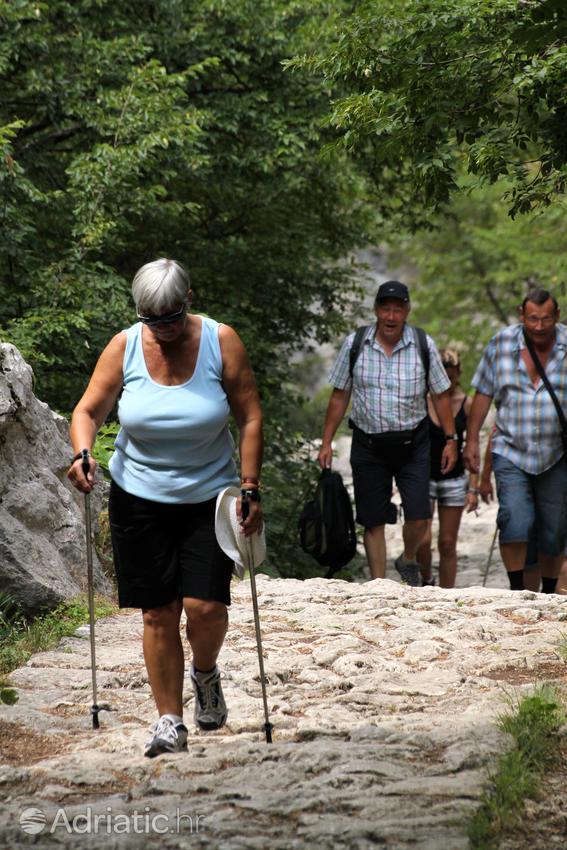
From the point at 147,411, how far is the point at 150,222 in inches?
358

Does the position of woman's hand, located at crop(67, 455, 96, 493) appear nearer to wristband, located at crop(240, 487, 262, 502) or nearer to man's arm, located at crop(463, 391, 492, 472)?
wristband, located at crop(240, 487, 262, 502)

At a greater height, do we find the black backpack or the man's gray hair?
the man's gray hair

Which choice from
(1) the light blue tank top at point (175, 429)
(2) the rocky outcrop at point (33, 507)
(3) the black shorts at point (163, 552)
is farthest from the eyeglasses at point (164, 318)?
(2) the rocky outcrop at point (33, 507)

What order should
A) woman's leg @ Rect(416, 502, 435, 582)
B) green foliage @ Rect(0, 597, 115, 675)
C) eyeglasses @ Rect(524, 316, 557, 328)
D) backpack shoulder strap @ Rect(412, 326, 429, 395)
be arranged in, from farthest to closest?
woman's leg @ Rect(416, 502, 435, 582) < backpack shoulder strap @ Rect(412, 326, 429, 395) < eyeglasses @ Rect(524, 316, 557, 328) < green foliage @ Rect(0, 597, 115, 675)

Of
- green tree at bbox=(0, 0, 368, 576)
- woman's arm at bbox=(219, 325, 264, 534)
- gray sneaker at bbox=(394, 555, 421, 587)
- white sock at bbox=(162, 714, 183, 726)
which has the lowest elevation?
white sock at bbox=(162, 714, 183, 726)

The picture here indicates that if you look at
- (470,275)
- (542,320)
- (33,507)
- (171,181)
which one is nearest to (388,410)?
(542,320)

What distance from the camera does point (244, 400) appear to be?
5.18 meters

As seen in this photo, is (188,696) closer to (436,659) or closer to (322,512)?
(436,659)

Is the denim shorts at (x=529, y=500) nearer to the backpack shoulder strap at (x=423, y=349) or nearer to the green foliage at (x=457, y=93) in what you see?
the backpack shoulder strap at (x=423, y=349)

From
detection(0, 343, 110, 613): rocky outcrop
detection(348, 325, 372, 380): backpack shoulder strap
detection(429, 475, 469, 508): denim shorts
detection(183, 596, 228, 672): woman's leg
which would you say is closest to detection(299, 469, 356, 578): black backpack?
detection(348, 325, 372, 380): backpack shoulder strap

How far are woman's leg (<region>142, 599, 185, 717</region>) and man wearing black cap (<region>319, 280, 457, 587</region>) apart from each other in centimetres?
422

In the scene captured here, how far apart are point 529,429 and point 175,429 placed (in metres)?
4.27

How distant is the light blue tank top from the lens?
5000 mm

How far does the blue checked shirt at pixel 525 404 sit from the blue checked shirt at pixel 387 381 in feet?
1.93
